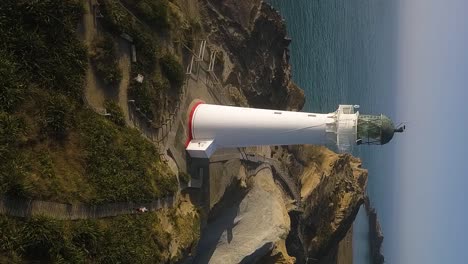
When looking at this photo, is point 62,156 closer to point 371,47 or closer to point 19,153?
point 19,153

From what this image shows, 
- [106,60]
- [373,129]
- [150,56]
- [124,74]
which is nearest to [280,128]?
[373,129]

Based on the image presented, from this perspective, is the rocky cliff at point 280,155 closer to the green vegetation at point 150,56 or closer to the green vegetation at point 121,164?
the green vegetation at point 150,56

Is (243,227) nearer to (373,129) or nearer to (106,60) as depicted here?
(373,129)

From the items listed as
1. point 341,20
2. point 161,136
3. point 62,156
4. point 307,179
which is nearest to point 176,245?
point 161,136

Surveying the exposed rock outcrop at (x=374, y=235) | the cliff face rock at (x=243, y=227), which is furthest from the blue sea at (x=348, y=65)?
the cliff face rock at (x=243, y=227)

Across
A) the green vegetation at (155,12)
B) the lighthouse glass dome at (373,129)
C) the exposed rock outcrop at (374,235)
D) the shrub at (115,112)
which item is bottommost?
the exposed rock outcrop at (374,235)
